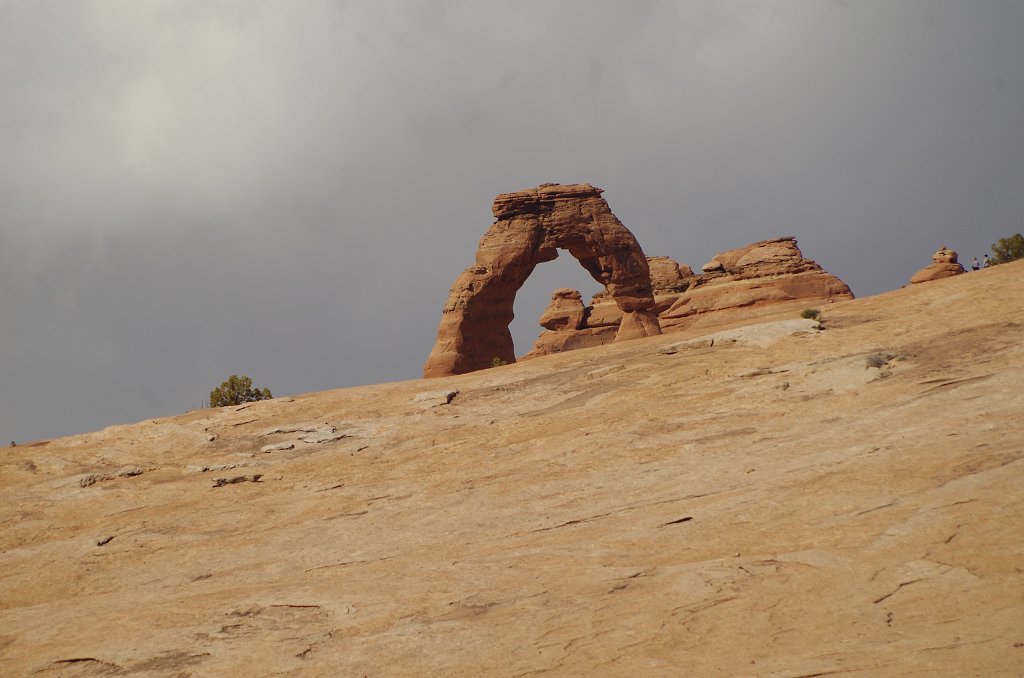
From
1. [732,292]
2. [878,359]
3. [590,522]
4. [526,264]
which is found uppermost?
[526,264]

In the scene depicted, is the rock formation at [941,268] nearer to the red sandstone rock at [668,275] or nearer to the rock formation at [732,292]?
the rock formation at [732,292]

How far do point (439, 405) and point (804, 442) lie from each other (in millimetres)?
10257

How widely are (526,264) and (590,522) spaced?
97.6 ft

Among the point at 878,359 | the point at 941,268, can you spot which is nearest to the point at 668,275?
the point at 941,268

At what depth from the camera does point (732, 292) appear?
58.2 metres

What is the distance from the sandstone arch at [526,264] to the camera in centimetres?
4094

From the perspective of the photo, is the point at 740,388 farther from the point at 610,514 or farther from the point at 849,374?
the point at 610,514

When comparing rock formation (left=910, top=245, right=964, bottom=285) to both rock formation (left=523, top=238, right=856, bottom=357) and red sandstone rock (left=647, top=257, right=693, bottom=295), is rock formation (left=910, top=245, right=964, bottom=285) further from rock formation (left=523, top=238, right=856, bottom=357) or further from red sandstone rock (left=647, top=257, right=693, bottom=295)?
red sandstone rock (left=647, top=257, right=693, bottom=295)

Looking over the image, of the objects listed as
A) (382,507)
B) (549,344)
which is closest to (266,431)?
(382,507)

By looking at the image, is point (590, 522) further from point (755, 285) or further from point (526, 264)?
point (755, 285)

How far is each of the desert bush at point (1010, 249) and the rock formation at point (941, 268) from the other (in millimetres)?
10612

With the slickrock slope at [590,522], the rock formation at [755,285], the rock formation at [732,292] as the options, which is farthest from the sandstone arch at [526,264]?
the slickrock slope at [590,522]

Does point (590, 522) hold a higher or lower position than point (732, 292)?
lower

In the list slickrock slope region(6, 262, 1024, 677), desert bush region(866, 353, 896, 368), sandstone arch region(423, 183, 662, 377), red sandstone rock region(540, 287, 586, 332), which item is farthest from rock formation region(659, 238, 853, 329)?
desert bush region(866, 353, 896, 368)
